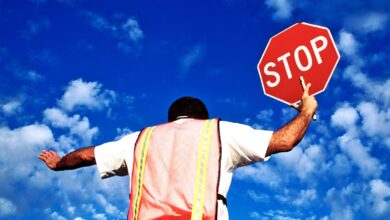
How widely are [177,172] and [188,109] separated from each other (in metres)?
0.71

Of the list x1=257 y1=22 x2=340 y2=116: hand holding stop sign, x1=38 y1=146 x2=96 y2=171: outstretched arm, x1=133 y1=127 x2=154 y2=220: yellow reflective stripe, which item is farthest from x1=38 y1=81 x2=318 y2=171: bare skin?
x1=133 y1=127 x2=154 y2=220: yellow reflective stripe

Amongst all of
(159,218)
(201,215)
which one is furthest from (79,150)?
(201,215)

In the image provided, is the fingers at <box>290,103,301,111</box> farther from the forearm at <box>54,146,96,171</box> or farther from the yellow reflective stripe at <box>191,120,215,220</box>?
the forearm at <box>54,146,96,171</box>

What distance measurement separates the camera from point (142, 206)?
11.4ft

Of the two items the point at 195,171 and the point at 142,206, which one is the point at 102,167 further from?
the point at 195,171

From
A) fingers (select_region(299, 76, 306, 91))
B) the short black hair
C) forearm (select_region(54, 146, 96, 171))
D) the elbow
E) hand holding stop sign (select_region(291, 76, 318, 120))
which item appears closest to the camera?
the elbow

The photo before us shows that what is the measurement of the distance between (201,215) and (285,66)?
1.97 metres

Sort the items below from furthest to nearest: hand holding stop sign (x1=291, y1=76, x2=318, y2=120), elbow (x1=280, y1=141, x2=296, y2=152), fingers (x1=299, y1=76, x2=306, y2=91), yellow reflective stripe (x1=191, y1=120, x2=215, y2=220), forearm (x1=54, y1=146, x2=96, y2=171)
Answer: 1. forearm (x1=54, y1=146, x2=96, y2=171)
2. fingers (x1=299, y1=76, x2=306, y2=91)
3. hand holding stop sign (x1=291, y1=76, x2=318, y2=120)
4. elbow (x1=280, y1=141, x2=296, y2=152)
5. yellow reflective stripe (x1=191, y1=120, x2=215, y2=220)

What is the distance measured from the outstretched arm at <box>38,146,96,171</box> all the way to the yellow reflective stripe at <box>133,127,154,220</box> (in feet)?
2.38

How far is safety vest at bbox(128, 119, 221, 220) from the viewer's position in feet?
10.8

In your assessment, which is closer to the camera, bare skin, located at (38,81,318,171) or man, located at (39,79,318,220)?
man, located at (39,79,318,220)

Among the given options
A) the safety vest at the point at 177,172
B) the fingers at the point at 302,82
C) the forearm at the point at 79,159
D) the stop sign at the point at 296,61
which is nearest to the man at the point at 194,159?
the safety vest at the point at 177,172

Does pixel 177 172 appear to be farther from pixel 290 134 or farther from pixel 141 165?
pixel 290 134

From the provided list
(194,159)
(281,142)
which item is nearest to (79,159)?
(194,159)
